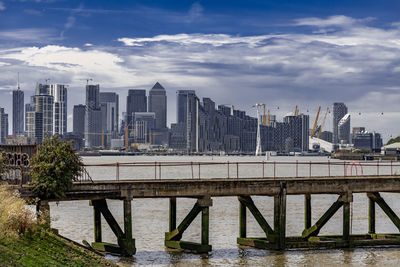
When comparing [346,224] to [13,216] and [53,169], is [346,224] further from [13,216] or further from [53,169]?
[13,216]

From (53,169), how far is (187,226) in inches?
333

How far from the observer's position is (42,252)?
958 inches

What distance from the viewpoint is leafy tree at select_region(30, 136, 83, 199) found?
3188 cm

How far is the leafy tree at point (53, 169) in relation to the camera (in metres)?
31.9

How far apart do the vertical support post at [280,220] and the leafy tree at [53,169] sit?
11712 mm

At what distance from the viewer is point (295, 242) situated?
125 feet

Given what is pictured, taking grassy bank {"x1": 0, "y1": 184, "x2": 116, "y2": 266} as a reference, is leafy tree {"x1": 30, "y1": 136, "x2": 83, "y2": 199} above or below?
above

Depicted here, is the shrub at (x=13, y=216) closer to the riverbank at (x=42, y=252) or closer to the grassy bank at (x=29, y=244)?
the grassy bank at (x=29, y=244)

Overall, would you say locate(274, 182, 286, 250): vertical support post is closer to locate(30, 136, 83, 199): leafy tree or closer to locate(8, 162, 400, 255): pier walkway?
locate(8, 162, 400, 255): pier walkway

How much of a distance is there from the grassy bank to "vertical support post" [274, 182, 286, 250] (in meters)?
12.5

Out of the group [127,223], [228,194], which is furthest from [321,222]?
[127,223]

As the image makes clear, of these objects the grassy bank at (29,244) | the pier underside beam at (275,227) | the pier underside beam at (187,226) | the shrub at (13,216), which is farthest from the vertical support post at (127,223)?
the shrub at (13,216)

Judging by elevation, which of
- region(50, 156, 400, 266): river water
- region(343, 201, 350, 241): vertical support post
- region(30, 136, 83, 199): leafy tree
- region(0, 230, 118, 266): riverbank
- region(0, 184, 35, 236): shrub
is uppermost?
region(30, 136, 83, 199): leafy tree

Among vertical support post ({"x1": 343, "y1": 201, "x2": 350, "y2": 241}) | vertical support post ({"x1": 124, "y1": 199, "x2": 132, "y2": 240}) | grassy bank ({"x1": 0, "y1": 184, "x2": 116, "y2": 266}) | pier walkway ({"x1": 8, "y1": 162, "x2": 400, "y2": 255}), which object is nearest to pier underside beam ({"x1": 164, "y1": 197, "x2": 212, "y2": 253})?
pier walkway ({"x1": 8, "y1": 162, "x2": 400, "y2": 255})
